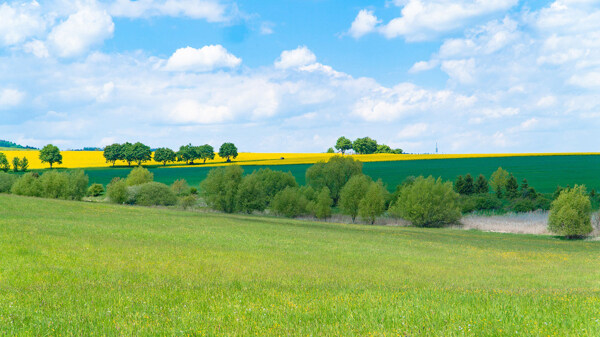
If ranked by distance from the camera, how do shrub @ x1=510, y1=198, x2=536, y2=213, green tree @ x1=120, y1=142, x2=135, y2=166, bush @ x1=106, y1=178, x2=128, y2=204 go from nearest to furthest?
shrub @ x1=510, y1=198, x2=536, y2=213, bush @ x1=106, y1=178, x2=128, y2=204, green tree @ x1=120, y1=142, x2=135, y2=166

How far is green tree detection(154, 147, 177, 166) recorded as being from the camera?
182500 millimetres

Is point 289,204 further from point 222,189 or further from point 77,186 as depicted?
point 77,186

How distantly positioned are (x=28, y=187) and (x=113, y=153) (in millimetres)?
78677

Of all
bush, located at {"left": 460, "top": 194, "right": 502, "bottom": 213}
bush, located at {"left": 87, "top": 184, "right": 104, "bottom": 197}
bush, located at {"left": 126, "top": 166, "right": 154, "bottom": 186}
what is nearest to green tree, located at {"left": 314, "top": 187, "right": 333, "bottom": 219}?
bush, located at {"left": 460, "top": 194, "right": 502, "bottom": 213}

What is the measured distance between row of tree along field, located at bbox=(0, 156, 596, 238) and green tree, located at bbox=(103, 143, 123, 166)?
200ft

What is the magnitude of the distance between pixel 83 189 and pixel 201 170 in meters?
55.2

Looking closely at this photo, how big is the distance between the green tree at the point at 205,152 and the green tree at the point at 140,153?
820 inches

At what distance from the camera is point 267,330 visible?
867 cm

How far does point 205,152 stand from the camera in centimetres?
18588

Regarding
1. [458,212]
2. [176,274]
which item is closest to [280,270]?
[176,274]

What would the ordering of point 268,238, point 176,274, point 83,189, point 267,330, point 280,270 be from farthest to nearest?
point 83,189
point 268,238
point 280,270
point 176,274
point 267,330

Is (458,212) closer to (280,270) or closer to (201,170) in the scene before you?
(280,270)

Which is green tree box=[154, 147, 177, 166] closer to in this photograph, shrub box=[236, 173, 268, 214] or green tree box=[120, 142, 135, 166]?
green tree box=[120, 142, 135, 166]

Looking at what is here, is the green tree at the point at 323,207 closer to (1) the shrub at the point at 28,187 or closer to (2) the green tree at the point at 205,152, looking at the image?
(1) the shrub at the point at 28,187
